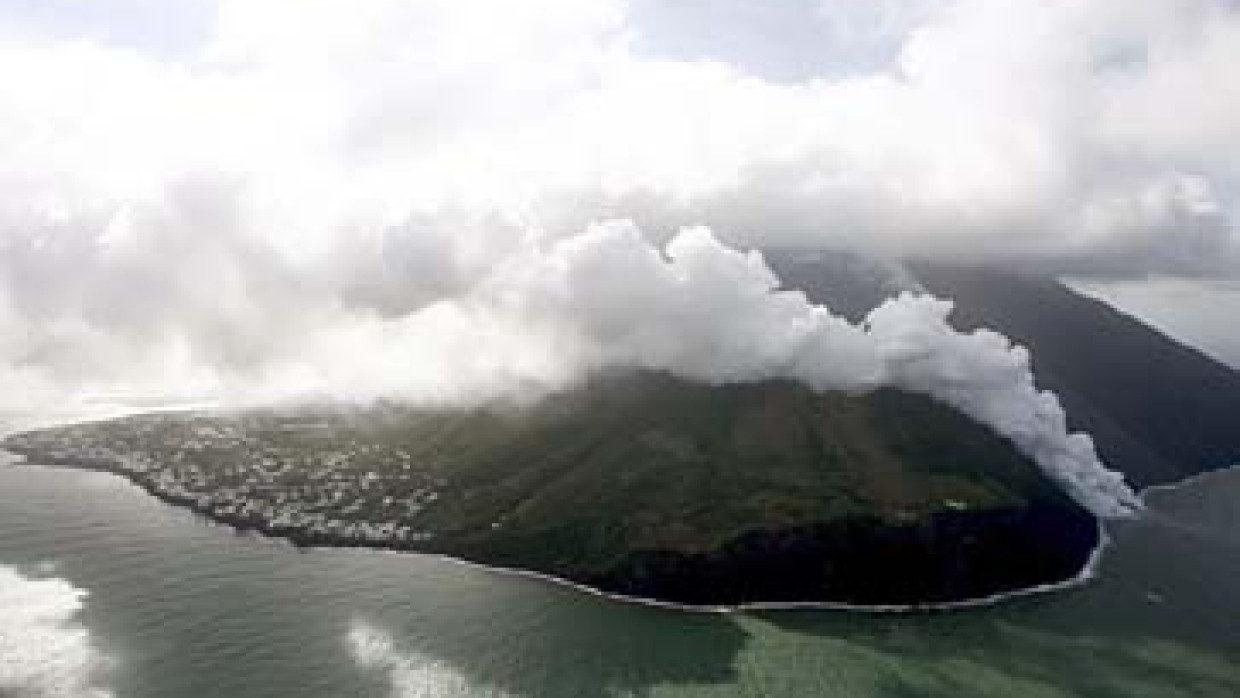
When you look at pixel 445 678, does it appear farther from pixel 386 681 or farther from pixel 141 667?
pixel 141 667

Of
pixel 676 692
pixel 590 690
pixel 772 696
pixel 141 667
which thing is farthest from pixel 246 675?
pixel 772 696

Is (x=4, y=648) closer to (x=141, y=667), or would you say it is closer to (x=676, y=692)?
(x=141, y=667)

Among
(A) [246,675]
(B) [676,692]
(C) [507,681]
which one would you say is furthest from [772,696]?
(A) [246,675]

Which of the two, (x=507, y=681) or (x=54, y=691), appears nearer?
(x=54, y=691)

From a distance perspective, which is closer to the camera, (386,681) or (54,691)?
(54,691)

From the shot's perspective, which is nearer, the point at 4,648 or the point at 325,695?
the point at 325,695

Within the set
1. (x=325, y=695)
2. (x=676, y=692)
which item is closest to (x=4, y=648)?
(x=325, y=695)

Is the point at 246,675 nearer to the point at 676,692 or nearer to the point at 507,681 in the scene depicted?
the point at 507,681
